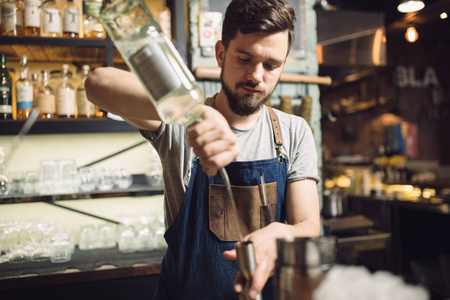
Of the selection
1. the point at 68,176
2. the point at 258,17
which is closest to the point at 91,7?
the point at 68,176

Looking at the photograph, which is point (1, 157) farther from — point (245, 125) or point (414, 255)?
point (414, 255)

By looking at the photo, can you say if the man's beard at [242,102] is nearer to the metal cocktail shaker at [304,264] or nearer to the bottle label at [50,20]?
the metal cocktail shaker at [304,264]

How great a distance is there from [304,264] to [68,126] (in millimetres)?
2088

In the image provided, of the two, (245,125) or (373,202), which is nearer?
(245,125)

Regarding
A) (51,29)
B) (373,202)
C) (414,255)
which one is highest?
(51,29)

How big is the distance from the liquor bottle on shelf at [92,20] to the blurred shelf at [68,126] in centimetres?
56

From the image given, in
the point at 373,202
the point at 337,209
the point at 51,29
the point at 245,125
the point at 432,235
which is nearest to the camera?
the point at 245,125

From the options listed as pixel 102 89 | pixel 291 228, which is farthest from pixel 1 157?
pixel 291 228

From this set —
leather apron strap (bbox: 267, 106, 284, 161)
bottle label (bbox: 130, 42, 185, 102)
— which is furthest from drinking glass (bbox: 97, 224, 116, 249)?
bottle label (bbox: 130, 42, 185, 102)

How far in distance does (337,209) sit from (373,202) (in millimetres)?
1401

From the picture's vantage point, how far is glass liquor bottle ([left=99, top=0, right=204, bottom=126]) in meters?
0.69

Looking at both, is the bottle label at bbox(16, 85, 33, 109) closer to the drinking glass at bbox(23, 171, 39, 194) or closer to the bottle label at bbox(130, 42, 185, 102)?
the drinking glass at bbox(23, 171, 39, 194)

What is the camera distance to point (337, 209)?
10.4 feet

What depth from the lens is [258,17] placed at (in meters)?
1.17
